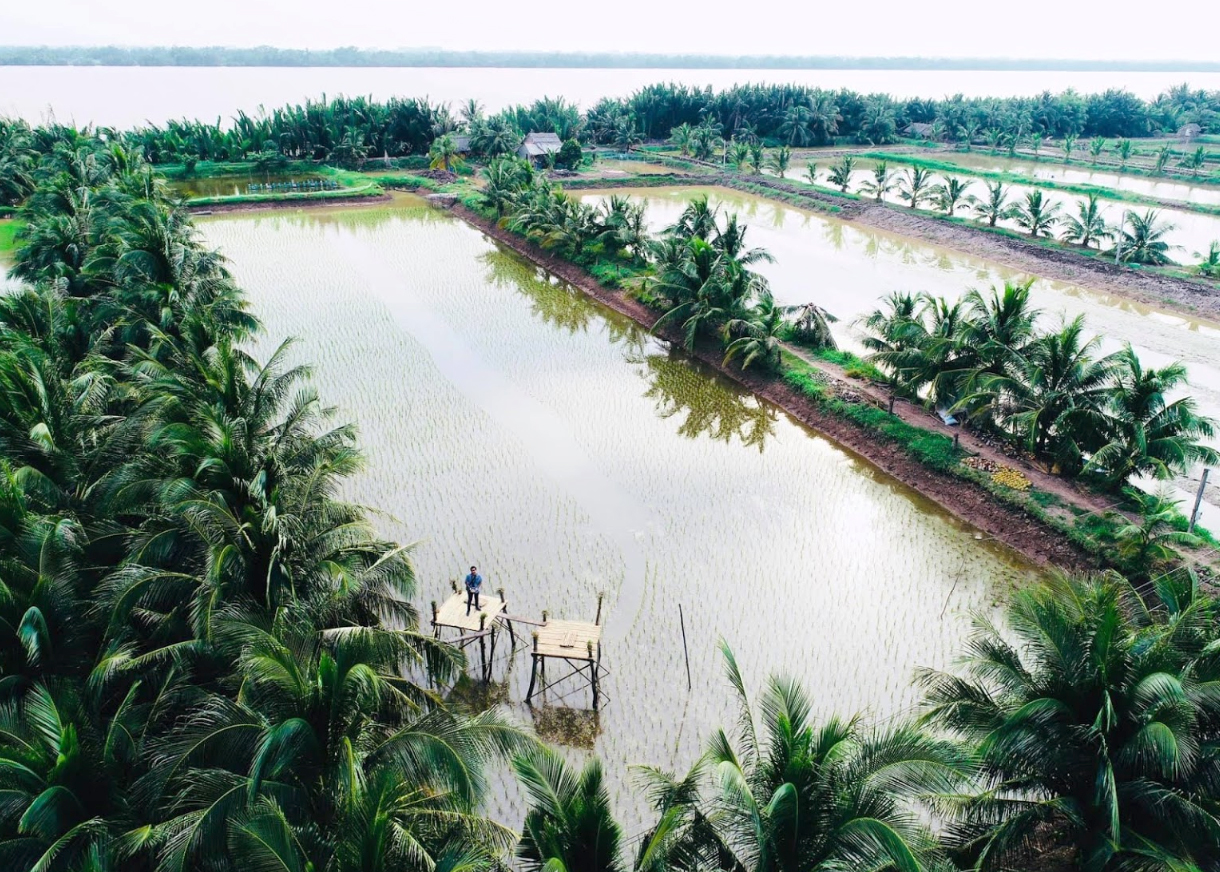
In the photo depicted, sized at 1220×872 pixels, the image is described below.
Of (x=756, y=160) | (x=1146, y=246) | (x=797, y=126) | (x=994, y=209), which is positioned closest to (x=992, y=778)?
(x=1146, y=246)

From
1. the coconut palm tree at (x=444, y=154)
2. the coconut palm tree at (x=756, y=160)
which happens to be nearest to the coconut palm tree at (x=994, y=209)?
the coconut palm tree at (x=756, y=160)

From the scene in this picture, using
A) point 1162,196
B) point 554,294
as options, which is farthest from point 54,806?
point 1162,196

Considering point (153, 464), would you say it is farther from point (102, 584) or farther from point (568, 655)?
point (568, 655)

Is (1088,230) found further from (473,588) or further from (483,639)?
(483,639)

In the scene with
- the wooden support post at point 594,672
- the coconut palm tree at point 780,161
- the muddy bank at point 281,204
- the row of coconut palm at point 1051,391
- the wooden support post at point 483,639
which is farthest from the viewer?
the coconut palm tree at point 780,161

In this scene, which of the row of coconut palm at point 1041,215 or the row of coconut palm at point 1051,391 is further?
the row of coconut palm at point 1041,215

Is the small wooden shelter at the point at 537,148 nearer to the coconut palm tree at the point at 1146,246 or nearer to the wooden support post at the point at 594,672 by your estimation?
the coconut palm tree at the point at 1146,246

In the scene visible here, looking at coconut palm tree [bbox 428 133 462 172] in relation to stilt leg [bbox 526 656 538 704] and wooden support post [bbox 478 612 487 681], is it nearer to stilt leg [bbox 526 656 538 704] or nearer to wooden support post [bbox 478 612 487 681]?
wooden support post [bbox 478 612 487 681]

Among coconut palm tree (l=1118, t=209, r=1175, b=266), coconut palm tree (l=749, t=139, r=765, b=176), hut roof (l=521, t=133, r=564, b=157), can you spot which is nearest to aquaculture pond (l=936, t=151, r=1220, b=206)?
coconut palm tree (l=749, t=139, r=765, b=176)
